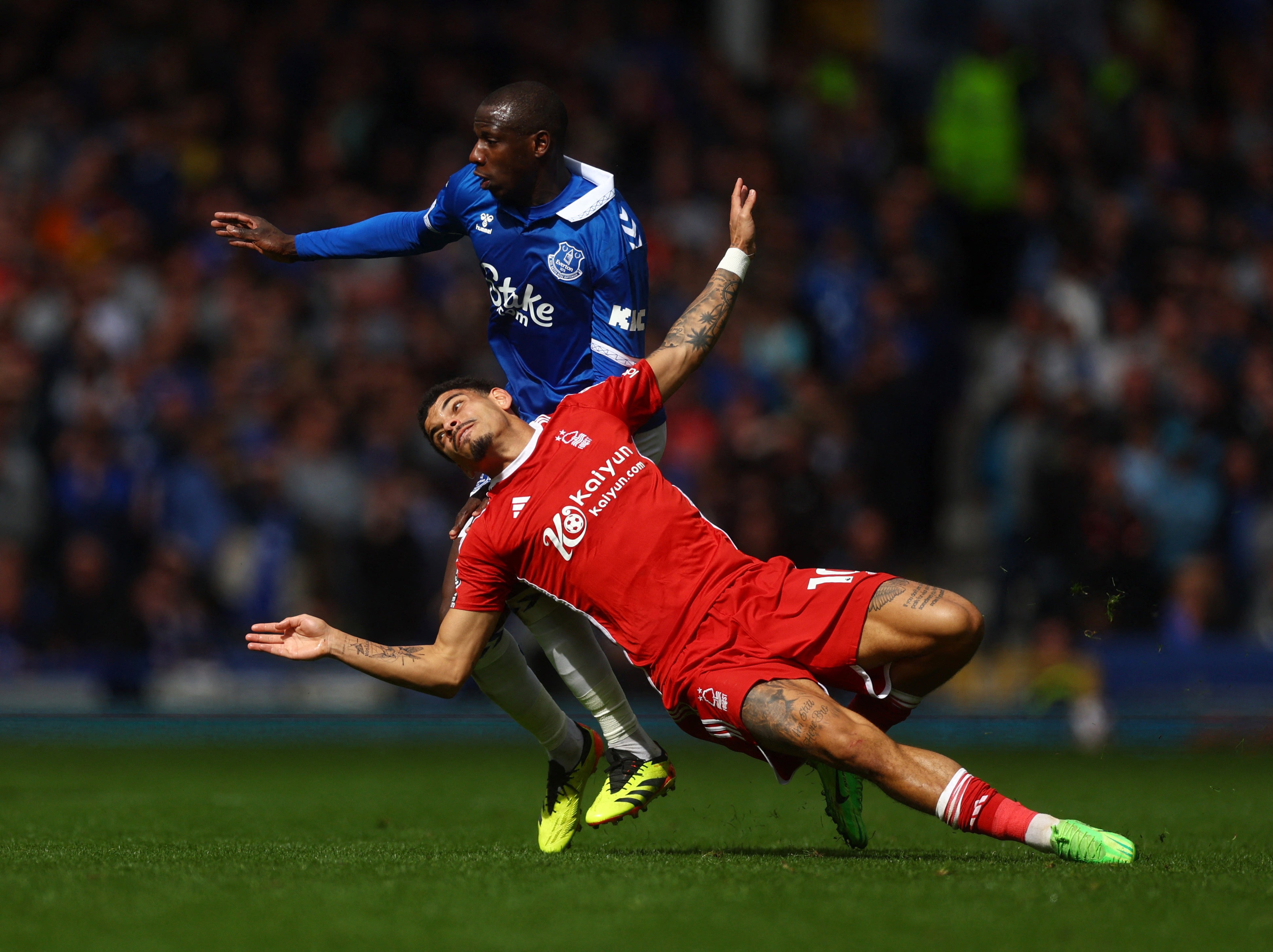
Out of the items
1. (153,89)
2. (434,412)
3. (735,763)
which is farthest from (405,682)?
(153,89)

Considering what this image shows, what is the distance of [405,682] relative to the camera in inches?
250

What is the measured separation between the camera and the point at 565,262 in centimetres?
704

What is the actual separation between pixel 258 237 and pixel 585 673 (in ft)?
7.76

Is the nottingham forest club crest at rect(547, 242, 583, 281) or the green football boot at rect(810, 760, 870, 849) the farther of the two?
the nottingham forest club crest at rect(547, 242, 583, 281)

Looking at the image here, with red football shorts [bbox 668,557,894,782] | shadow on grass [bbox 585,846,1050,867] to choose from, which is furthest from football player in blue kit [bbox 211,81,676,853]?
red football shorts [bbox 668,557,894,782]

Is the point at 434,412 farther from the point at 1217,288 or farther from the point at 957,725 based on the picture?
the point at 1217,288

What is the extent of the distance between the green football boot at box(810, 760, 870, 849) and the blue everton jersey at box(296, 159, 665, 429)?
166 cm

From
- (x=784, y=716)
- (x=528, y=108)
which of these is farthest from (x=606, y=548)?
(x=528, y=108)

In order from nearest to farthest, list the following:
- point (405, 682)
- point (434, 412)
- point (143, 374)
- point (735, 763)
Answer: point (405, 682) < point (434, 412) < point (735, 763) < point (143, 374)

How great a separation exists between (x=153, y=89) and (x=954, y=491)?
28.2 feet

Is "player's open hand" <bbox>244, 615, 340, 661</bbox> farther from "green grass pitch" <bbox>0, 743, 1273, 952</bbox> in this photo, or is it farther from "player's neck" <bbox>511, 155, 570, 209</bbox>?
"player's neck" <bbox>511, 155, 570, 209</bbox>

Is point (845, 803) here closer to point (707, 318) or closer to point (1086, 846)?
point (1086, 846)

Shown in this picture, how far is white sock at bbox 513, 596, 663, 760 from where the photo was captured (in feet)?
23.4

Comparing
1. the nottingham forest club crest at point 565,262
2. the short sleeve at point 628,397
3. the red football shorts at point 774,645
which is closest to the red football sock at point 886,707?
the red football shorts at point 774,645
